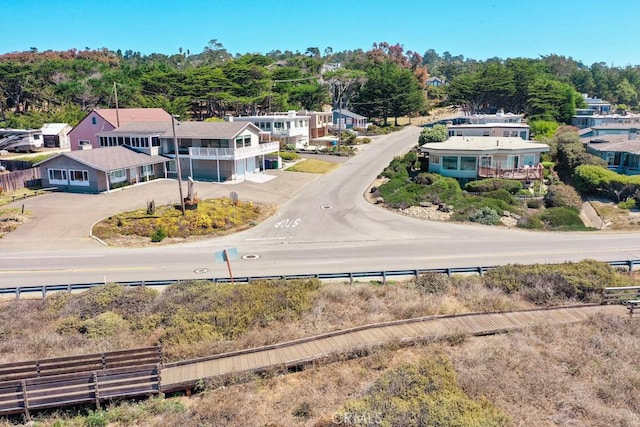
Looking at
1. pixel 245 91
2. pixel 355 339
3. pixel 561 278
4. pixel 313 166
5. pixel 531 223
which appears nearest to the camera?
pixel 355 339

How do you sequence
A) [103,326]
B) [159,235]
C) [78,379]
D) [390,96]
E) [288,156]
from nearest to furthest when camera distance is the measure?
[78,379], [103,326], [159,235], [288,156], [390,96]

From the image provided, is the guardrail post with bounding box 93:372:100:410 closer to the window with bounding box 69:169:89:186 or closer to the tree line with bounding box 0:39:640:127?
the window with bounding box 69:169:89:186

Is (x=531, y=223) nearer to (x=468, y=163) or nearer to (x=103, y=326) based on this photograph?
(x=468, y=163)

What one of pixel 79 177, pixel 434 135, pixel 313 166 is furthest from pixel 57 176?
pixel 434 135

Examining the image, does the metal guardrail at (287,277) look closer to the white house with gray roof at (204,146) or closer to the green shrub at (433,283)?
the green shrub at (433,283)

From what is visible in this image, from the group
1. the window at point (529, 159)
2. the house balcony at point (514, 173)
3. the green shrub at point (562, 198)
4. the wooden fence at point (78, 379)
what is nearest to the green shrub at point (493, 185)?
the house balcony at point (514, 173)

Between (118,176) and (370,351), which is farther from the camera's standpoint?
(118,176)
